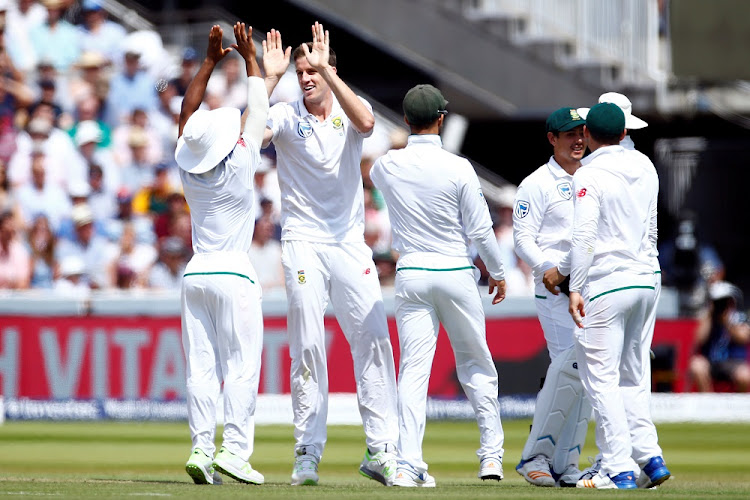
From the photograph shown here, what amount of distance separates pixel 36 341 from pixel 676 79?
9.21 m

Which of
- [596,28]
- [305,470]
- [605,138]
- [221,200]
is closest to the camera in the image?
[221,200]

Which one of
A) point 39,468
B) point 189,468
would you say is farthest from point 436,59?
point 189,468

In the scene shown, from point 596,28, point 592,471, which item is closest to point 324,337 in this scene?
point 592,471

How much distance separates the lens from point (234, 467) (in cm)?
752

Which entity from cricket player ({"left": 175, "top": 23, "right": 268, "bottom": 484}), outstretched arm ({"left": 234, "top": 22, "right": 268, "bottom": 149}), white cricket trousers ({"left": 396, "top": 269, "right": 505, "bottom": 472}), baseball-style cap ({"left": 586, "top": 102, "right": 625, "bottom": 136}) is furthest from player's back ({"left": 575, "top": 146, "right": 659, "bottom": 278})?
cricket player ({"left": 175, "top": 23, "right": 268, "bottom": 484})

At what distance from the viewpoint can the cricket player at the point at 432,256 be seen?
7.92 meters

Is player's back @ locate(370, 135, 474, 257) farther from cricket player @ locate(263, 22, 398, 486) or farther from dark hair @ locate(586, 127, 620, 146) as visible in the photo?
dark hair @ locate(586, 127, 620, 146)

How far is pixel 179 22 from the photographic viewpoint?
18859 mm

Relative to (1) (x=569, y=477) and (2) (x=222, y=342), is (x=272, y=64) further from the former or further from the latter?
(1) (x=569, y=477)

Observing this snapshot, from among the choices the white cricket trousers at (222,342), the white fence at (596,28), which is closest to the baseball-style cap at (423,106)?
the white cricket trousers at (222,342)

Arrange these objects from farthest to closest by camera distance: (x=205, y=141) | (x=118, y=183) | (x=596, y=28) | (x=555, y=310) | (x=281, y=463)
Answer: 1. (x=596, y=28)
2. (x=118, y=183)
3. (x=281, y=463)
4. (x=555, y=310)
5. (x=205, y=141)

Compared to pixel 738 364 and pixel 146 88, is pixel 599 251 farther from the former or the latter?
pixel 146 88

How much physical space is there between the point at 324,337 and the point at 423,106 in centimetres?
152

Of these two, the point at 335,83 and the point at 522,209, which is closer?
the point at 335,83
